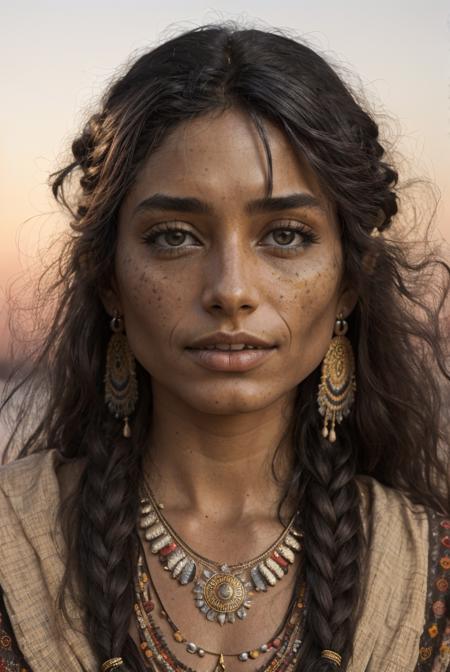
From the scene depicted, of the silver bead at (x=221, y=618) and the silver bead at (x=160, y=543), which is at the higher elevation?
the silver bead at (x=160, y=543)

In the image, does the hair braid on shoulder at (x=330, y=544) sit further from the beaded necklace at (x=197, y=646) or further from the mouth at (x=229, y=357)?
the mouth at (x=229, y=357)

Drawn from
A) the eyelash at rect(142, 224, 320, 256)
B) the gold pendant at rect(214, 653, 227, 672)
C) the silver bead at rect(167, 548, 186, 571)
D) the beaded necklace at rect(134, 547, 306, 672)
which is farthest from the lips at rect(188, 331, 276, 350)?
the gold pendant at rect(214, 653, 227, 672)

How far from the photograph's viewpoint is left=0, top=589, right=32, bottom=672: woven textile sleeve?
10.6 ft

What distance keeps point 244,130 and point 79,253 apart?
0.58 metres

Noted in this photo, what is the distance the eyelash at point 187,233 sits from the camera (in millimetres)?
3201

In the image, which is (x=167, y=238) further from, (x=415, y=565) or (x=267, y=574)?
(x=415, y=565)

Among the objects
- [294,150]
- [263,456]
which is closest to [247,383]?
[263,456]

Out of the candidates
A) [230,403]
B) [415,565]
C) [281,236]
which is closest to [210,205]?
[281,236]

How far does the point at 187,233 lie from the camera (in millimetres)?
3195

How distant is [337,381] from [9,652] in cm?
111

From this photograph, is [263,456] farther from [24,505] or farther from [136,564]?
[24,505]

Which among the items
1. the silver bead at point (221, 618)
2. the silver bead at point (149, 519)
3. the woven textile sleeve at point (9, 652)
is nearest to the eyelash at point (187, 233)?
the silver bead at point (149, 519)

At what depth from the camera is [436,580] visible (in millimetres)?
3383

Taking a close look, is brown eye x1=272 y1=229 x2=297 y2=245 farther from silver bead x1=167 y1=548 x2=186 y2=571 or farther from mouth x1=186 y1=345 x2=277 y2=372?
silver bead x1=167 y1=548 x2=186 y2=571
